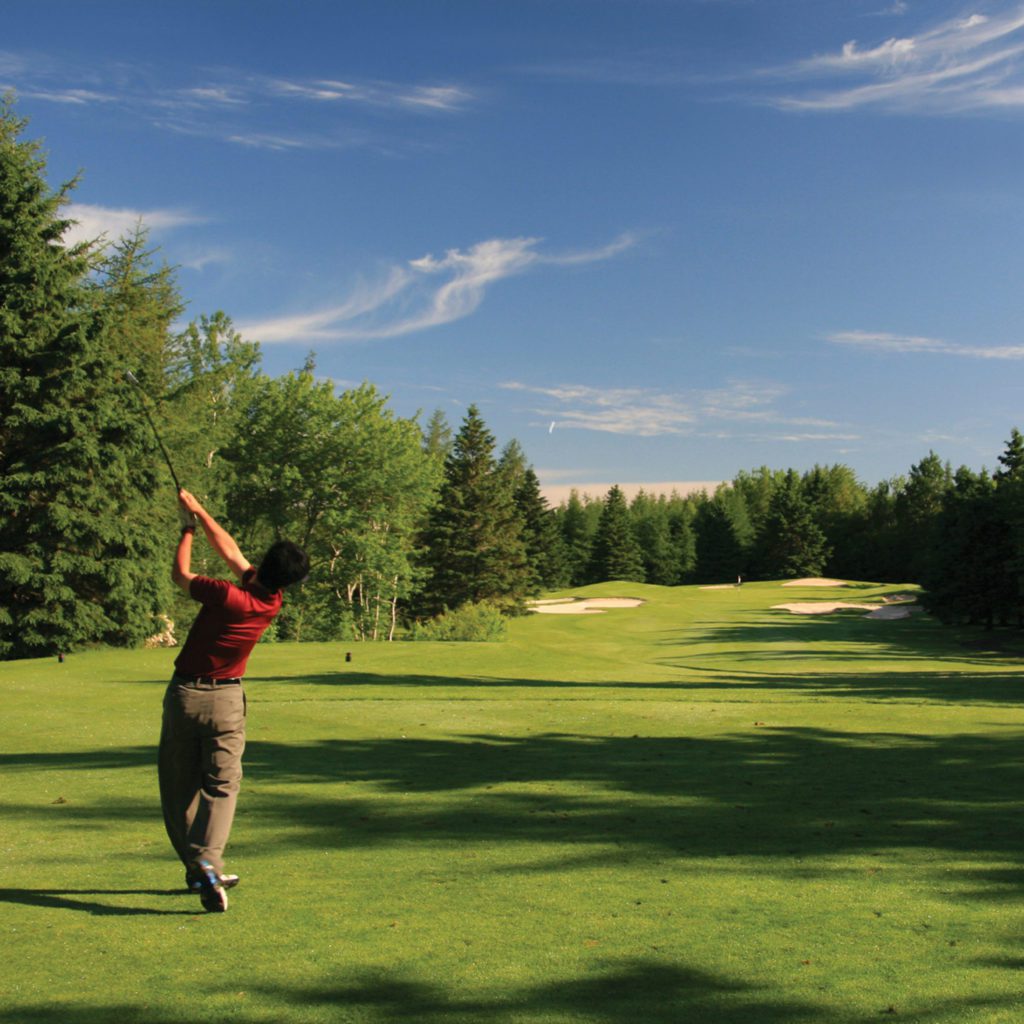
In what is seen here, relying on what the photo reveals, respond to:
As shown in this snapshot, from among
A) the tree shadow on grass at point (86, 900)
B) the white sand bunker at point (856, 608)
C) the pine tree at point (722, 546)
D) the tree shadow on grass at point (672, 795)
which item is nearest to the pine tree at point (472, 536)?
the white sand bunker at point (856, 608)

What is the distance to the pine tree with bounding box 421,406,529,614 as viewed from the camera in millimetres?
61656

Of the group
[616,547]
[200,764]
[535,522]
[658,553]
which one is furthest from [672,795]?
[658,553]

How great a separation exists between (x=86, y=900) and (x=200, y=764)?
3.63 feet

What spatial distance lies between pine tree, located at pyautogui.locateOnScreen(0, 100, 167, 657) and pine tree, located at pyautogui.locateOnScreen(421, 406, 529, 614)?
103 ft

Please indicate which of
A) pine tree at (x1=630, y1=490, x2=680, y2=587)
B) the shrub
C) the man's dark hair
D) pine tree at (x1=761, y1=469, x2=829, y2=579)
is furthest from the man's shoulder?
pine tree at (x1=630, y1=490, x2=680, y2=587)

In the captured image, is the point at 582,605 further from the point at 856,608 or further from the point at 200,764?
the point at 200,764

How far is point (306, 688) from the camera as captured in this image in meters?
18.9

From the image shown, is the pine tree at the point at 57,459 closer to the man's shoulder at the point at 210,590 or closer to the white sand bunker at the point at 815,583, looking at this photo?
the man's shoulder at the point at 210,590

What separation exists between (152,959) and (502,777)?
5.61 meters

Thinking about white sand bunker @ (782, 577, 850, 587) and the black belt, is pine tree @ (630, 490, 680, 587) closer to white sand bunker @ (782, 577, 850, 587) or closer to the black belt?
white sand bunker @ (782, 577, 850, 587)

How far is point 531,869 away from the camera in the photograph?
21.4 ft

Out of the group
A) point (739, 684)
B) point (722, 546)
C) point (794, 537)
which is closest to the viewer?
point (739, 684)

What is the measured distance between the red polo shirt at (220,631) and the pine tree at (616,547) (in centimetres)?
8531

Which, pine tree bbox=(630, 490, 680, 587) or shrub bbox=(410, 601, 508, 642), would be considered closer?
shrub bbox=(410, 601, 508, 642)
